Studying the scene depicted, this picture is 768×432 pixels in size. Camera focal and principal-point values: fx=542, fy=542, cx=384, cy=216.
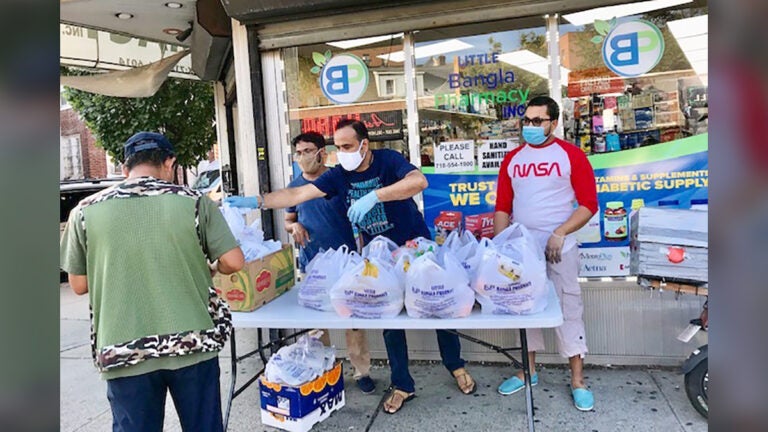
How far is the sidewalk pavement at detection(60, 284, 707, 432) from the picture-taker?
330cm

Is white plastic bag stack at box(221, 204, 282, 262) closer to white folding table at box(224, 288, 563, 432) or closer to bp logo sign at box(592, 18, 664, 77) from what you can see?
white folding table at box(224, 288, 563, 432)

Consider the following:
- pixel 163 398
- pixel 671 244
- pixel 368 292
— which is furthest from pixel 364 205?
pixel 671 244

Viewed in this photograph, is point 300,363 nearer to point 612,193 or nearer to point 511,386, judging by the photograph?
point 511,386

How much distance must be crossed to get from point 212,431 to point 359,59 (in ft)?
10.1

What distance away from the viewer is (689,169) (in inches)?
152

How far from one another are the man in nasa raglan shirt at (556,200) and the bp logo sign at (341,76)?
1.53 metres

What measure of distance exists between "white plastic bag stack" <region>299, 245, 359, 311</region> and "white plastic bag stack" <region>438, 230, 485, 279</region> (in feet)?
1.87

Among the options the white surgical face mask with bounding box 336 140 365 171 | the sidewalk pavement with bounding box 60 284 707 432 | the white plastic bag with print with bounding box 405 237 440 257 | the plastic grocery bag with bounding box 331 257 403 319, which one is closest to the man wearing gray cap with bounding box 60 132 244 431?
the plastic grocery bag with bounding box 331 257 403 319

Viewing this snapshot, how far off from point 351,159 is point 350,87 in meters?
1.25

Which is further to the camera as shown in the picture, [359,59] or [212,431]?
[359,59]

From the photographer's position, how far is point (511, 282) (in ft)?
8.77
